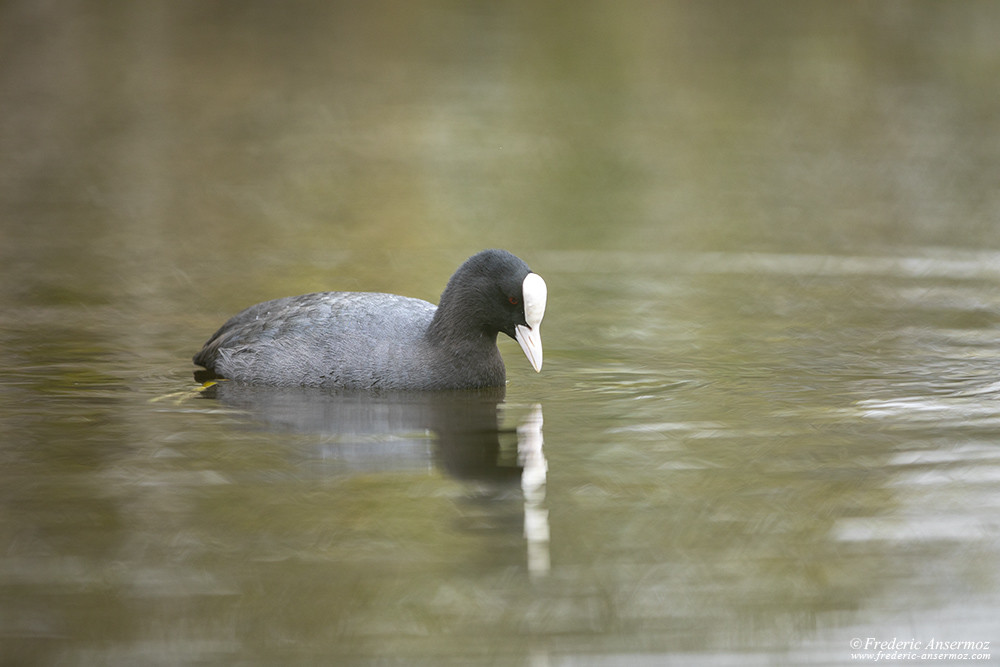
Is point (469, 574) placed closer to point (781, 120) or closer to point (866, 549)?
point (866, 549)

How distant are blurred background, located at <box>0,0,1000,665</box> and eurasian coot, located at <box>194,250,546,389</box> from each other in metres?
0.32

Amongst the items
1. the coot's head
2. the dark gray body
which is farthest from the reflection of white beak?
the dark gray body

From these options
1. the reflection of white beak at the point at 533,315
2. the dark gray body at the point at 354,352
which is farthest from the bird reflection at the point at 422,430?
the reflection of white beak at the point at 533,315

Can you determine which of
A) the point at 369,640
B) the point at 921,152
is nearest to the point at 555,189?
the point at 921,152

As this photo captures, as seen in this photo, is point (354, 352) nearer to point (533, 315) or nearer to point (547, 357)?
point (533, 315)

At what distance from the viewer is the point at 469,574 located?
4.70 metres

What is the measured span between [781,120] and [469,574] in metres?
14.3

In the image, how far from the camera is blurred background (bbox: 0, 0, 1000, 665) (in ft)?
14.7

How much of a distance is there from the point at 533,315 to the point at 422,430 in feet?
3.03

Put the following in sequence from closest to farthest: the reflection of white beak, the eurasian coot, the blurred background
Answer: the blurred background
the reflection of white beak
the eurasian coot

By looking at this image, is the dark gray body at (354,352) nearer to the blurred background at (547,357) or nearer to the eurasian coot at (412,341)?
the eurasian coot at (412,341)

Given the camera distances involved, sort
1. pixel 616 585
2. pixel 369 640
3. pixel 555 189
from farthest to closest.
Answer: pixel 555 189 → pixel 616 585 → pixel 369 640

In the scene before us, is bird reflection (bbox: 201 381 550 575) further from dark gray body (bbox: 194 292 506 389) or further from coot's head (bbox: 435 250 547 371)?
coot's head (bbox: 435 250 547 371)

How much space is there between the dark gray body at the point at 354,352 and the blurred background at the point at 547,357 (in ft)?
0.93
